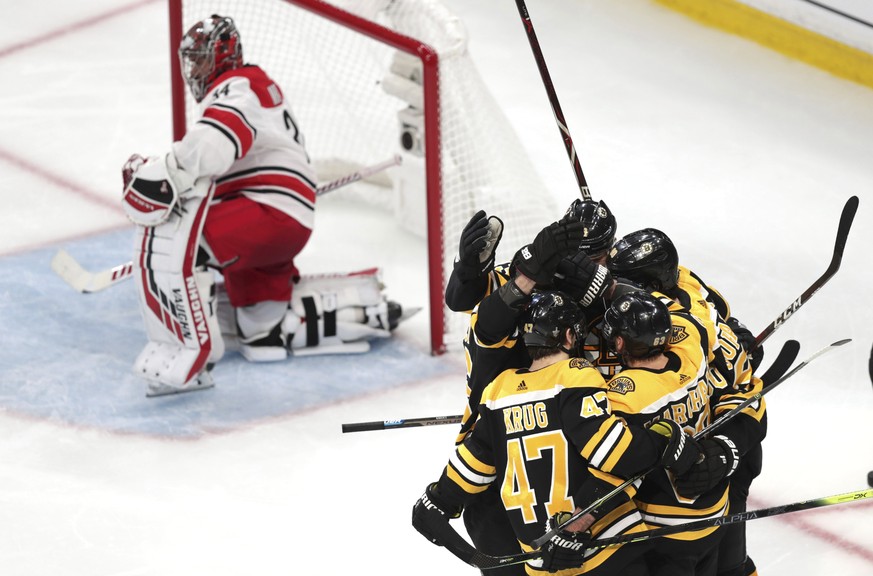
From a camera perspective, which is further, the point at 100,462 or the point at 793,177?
the point at 793,177

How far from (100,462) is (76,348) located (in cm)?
69

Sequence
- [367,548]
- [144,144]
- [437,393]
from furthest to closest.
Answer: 1. [144,144]
2. [437,393]
3. [367,548]

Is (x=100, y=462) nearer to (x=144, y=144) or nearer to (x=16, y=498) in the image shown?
(x=16, y=498)

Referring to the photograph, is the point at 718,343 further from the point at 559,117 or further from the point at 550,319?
the point at 559,117

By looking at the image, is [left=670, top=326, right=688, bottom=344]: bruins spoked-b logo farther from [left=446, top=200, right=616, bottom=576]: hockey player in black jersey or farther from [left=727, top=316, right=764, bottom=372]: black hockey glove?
[left=727, top=316, right=764, bottom=372]: black hockey glove

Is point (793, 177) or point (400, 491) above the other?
point (793, 177)

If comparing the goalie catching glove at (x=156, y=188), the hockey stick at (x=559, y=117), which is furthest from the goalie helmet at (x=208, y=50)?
the hockey stick at (x=559, y=117)

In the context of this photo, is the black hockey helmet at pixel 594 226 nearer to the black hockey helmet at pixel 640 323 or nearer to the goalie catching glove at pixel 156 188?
the black hockey helmet at pixel 640 323

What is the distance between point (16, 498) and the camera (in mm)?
3721

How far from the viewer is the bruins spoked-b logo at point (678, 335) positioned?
8.92 ft

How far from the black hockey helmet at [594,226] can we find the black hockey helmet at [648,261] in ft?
0.18

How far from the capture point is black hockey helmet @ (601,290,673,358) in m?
2.59

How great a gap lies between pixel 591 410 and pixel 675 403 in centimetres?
21

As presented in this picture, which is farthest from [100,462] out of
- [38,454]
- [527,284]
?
[527,284]
